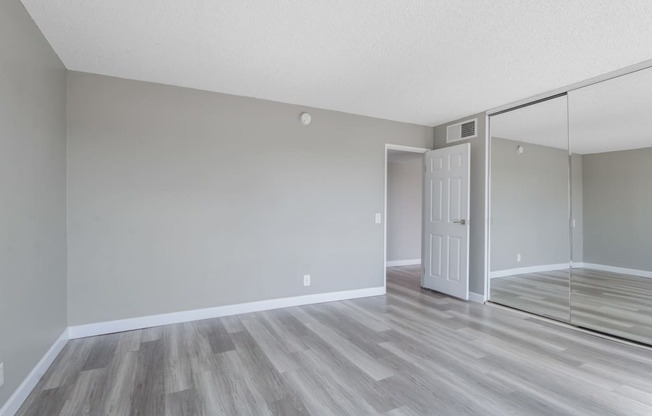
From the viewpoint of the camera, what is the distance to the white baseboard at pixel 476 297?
3905 mm

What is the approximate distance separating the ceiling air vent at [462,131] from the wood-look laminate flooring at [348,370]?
2.41 meters

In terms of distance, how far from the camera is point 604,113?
317 cm

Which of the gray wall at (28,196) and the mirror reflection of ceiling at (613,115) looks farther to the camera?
the mirror reflection of ceiling at (613,115)

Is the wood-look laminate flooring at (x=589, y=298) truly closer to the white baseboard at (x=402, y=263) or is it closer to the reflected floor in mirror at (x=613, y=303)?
the reflected floor in mirror at (x=613, y=303)

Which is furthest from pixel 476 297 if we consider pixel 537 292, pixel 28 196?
pixel 28 196

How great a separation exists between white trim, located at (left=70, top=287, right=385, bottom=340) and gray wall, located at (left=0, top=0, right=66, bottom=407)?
0.85 ft

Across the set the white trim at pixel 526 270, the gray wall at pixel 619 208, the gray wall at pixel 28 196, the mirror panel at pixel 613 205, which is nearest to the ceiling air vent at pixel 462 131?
the mirror panel at pixel 613 205

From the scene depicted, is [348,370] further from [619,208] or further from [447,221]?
[619,208]

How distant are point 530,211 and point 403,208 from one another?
9.17ft

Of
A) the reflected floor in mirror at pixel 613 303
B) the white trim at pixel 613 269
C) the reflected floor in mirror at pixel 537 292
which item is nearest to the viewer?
the reflected floor in mirror at pixel 613 303

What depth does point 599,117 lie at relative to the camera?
323 centimetres

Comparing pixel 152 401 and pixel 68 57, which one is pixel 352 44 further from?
pixel 152 401

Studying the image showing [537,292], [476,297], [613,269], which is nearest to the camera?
[613,269]

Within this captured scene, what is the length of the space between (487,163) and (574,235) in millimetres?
1264
